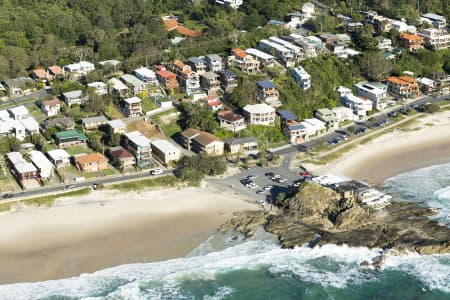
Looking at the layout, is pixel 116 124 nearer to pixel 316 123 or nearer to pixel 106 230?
pixel 106 230

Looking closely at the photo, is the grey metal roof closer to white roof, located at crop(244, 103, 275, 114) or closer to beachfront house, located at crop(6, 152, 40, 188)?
white roof, located at crop(244, 103, 275, 114)

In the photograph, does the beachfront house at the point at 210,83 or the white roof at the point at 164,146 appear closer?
the white roof at the point at 164,146

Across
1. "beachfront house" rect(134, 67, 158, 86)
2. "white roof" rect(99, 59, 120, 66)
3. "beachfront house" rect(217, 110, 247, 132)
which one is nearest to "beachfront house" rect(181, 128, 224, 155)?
"beachfront house" rect(217, 110, 247, 132)

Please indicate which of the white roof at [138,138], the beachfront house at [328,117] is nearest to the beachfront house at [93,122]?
the white roof at [138,138]

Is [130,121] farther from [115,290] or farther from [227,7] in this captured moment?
[227,7]

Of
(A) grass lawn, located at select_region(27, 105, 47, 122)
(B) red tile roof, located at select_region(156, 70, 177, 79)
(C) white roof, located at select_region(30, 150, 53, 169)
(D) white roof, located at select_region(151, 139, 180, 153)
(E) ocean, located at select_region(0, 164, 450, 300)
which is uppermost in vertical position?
(B) red tile roof, located at select_region(156, 70, 177, 79)

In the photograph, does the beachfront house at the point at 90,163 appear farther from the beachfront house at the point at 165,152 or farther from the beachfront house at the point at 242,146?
the beachfront house at the point at 242,146

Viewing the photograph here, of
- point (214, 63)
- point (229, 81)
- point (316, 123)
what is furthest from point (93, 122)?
point (316, 123)
